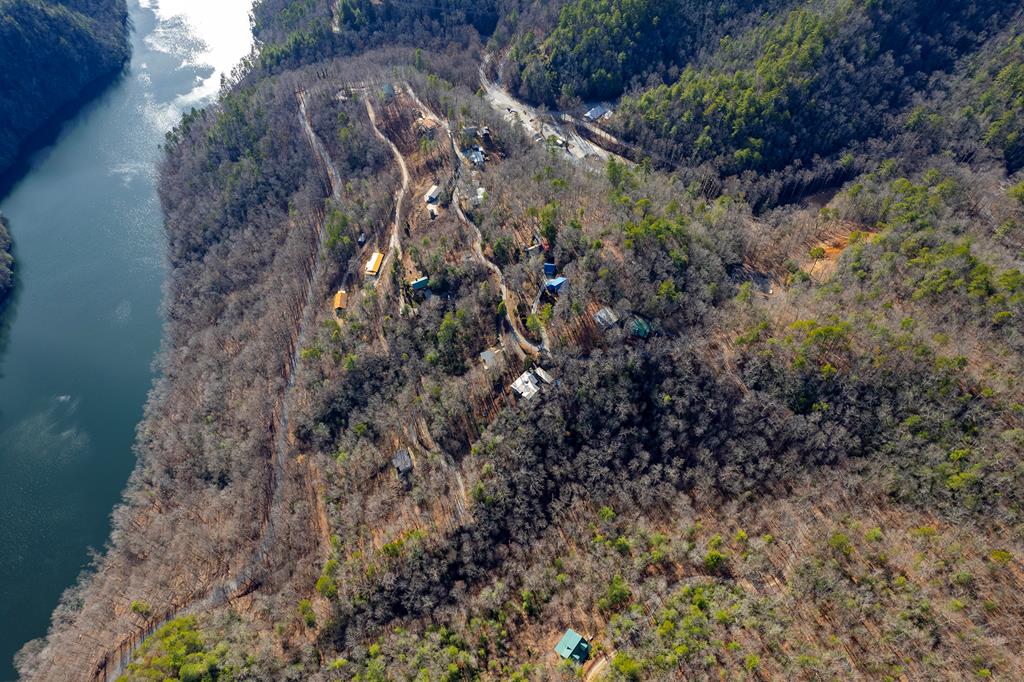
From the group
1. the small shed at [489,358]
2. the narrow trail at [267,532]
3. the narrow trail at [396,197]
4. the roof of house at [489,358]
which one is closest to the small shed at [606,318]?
the small shed at [489,358]

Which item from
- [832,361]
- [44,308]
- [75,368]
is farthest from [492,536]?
[44,308]

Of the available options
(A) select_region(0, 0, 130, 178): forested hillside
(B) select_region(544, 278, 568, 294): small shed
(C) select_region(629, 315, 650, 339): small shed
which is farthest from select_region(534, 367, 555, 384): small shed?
(A) select_region(0, 0, 130, 178): forested hillside

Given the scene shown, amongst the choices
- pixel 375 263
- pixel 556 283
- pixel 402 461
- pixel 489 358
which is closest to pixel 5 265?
pixel 375 263

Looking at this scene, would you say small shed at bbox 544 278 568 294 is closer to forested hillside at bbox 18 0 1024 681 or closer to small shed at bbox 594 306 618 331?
forested hillside at bbox 18 0 1024 681

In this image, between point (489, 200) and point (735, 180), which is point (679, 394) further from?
point (735, 180)

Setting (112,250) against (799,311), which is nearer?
(799,311)

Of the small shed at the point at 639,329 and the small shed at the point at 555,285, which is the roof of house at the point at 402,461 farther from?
the small shed at the point at 639,329

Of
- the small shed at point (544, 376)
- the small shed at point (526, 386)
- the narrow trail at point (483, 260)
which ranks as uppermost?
the narrow trail at point (483, 260)
